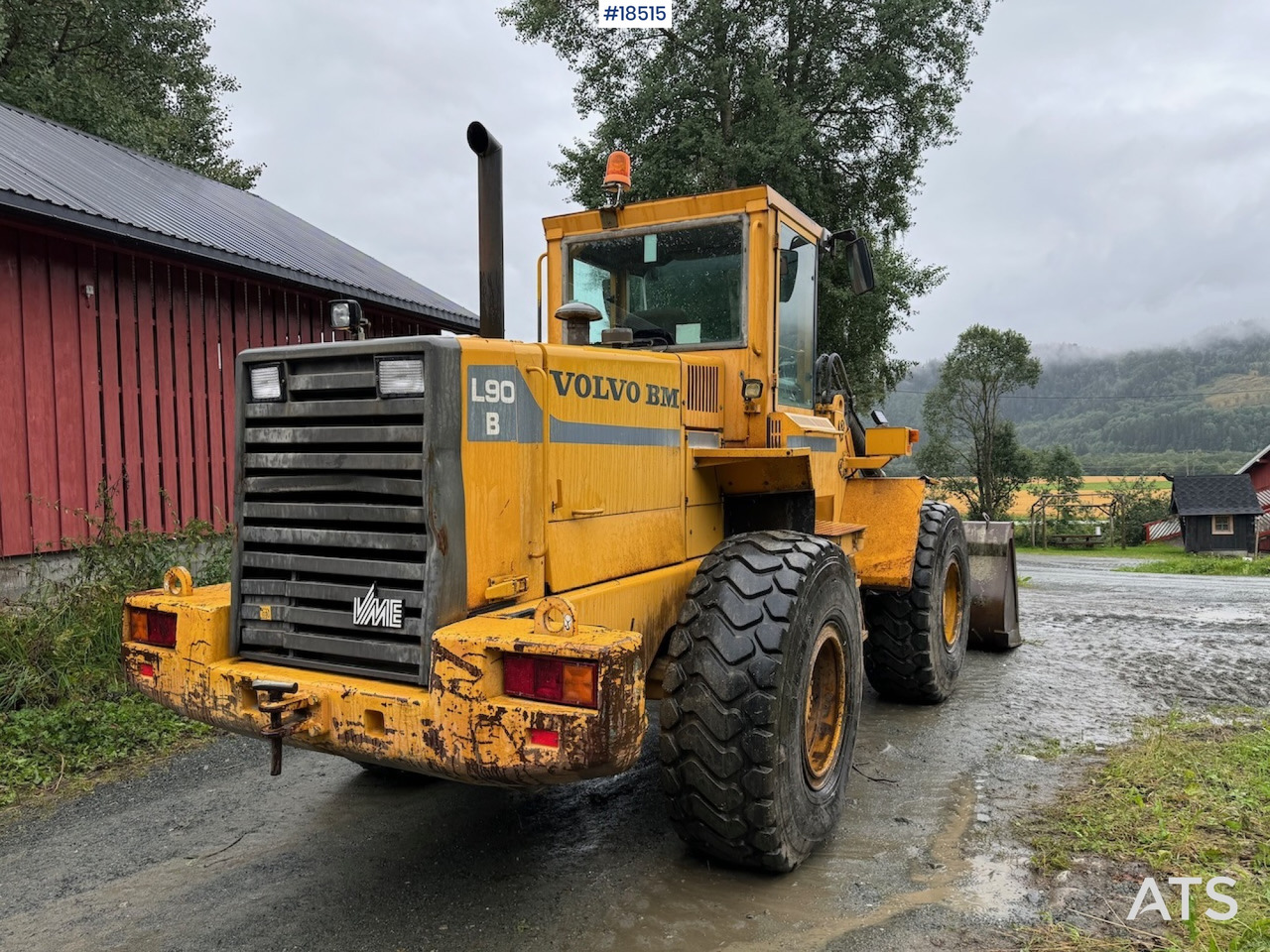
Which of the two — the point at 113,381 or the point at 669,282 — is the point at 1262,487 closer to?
the point at 669,282

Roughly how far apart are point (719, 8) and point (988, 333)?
30.9 metres

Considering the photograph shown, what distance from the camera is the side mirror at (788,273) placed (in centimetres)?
432

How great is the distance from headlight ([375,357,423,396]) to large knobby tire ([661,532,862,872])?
129 centimetres

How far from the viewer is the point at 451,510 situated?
279cm

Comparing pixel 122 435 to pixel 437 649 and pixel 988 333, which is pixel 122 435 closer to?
pixel 437 649

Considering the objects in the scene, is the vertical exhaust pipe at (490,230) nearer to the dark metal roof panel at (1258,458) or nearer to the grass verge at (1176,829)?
the grass verge at (1176,829)

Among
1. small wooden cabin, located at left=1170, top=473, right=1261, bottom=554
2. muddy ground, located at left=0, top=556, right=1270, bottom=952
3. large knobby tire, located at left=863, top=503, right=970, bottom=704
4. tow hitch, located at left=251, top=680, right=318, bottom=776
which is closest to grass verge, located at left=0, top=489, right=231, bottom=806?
muddy ground, located at left=0, top=556, right=1270, bottom=952

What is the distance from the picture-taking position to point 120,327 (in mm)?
7094

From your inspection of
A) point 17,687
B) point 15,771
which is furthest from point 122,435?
point 15,771

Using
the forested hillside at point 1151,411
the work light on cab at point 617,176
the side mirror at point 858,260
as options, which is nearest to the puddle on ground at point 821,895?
the side mirror at point 858,260

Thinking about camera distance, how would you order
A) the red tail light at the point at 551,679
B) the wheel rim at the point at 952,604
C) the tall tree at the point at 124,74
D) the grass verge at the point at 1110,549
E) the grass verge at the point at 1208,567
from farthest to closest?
the grass verge at the point at 1110,549 → the grass verge at the point at 1208,567 → the tall tree at the point at 124,74 → the wheel rim at the point at 952,604 → the red tail light at the point at 551,679

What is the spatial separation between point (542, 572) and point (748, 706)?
866mm

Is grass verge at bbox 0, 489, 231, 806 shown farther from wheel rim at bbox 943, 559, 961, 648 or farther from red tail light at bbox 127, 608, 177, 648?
wheel rim at bbox 943, 559, 961, 648

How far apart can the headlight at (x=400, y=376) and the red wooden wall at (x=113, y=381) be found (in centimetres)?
457
